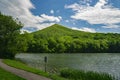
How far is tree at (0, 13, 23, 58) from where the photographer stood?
212ft

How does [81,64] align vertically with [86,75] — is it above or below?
below

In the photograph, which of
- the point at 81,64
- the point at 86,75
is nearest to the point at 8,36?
the point at 81,64

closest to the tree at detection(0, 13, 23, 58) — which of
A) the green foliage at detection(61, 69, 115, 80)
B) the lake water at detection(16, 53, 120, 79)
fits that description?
the lake water at detection(16, 53, 120, 79)

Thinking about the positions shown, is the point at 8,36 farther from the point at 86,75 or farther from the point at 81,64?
the point at 86,75

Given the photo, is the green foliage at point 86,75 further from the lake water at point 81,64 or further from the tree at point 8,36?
the tree at point 8,36

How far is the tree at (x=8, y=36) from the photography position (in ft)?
212

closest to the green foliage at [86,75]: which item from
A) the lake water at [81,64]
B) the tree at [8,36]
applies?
the lake water at [81,64]

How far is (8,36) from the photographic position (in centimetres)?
6456

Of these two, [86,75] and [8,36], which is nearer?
[86,75]

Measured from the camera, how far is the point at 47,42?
156 meters

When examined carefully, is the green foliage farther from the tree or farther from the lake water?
the tree

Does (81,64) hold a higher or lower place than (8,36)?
lower

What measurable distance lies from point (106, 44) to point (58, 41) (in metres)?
35.1

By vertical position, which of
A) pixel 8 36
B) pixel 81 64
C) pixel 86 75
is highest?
pixel 8 36
